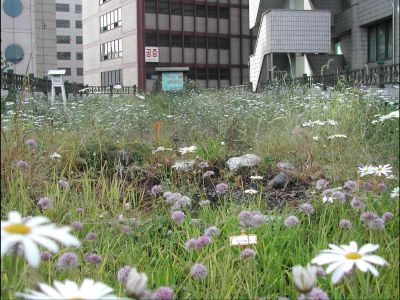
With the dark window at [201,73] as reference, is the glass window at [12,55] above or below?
below

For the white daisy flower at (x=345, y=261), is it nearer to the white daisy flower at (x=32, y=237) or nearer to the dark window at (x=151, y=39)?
the white daisy flower at (x=32, y=237)

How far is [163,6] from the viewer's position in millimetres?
41156

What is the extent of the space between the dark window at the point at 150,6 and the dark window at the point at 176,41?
8.04 ft

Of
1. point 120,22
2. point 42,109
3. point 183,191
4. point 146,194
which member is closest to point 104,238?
point 183,191

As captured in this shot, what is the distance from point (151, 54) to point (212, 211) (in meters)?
38.0

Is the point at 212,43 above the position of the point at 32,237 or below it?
above

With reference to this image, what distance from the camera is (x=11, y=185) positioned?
9.73ft

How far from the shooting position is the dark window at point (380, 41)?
14875mm

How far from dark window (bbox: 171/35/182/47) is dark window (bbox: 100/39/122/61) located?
4.65m

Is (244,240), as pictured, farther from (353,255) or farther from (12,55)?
(12,55)

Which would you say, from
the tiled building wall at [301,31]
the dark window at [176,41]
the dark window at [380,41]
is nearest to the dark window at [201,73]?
the dark window at [176,41]

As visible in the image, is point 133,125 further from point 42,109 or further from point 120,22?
point 120,22

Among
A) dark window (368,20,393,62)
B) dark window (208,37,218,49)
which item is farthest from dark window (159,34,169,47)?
dark window (368,20,393,62)

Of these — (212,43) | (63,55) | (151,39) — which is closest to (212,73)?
(212,43)
